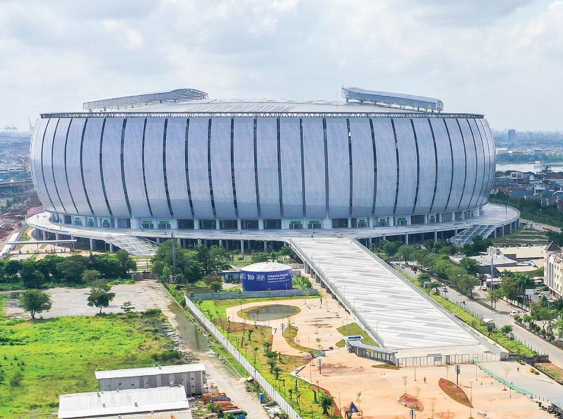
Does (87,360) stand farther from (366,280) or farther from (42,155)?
(42,155)

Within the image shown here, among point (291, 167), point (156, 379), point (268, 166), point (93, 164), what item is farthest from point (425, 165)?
point (156, 379)

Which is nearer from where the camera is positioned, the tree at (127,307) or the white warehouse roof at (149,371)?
the white warehouse roof at (149,371)

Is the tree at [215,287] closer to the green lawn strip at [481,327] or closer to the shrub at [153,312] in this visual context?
the shrub at [153,312]

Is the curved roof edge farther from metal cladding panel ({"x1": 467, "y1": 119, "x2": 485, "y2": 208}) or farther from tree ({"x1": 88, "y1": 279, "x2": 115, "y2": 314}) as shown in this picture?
tree ({"x1": 88, "y1": 279, "x2": 115, "y2": 314})

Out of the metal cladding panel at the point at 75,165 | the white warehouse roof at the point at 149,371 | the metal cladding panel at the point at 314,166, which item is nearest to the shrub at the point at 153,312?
the white warehouse roof at the point at 149,371

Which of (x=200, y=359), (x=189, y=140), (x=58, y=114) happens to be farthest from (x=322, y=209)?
(x=200, y=359)

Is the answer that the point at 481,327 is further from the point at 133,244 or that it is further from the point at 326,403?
the point at 133,244
